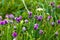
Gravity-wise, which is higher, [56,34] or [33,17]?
[33,17]

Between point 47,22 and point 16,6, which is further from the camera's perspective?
point 16,6

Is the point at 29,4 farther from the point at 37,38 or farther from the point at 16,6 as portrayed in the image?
the point at 37,38

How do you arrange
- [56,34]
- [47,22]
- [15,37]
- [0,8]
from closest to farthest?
[15,37] < [56,34] < [47,22] < [0,8]

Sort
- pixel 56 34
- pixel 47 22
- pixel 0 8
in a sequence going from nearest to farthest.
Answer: pixel 56 34 < pixel 47 22 < pixel 0 8

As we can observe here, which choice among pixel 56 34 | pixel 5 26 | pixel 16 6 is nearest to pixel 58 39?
pixel 56 34

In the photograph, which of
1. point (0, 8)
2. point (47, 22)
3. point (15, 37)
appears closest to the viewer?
point (15, 37)

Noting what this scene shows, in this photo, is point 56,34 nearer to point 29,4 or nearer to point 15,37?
point 15,37

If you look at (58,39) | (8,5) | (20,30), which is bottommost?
(58,39)

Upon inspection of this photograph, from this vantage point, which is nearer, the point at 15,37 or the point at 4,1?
the point at 15,37

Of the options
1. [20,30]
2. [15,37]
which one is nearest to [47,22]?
[20,30]
